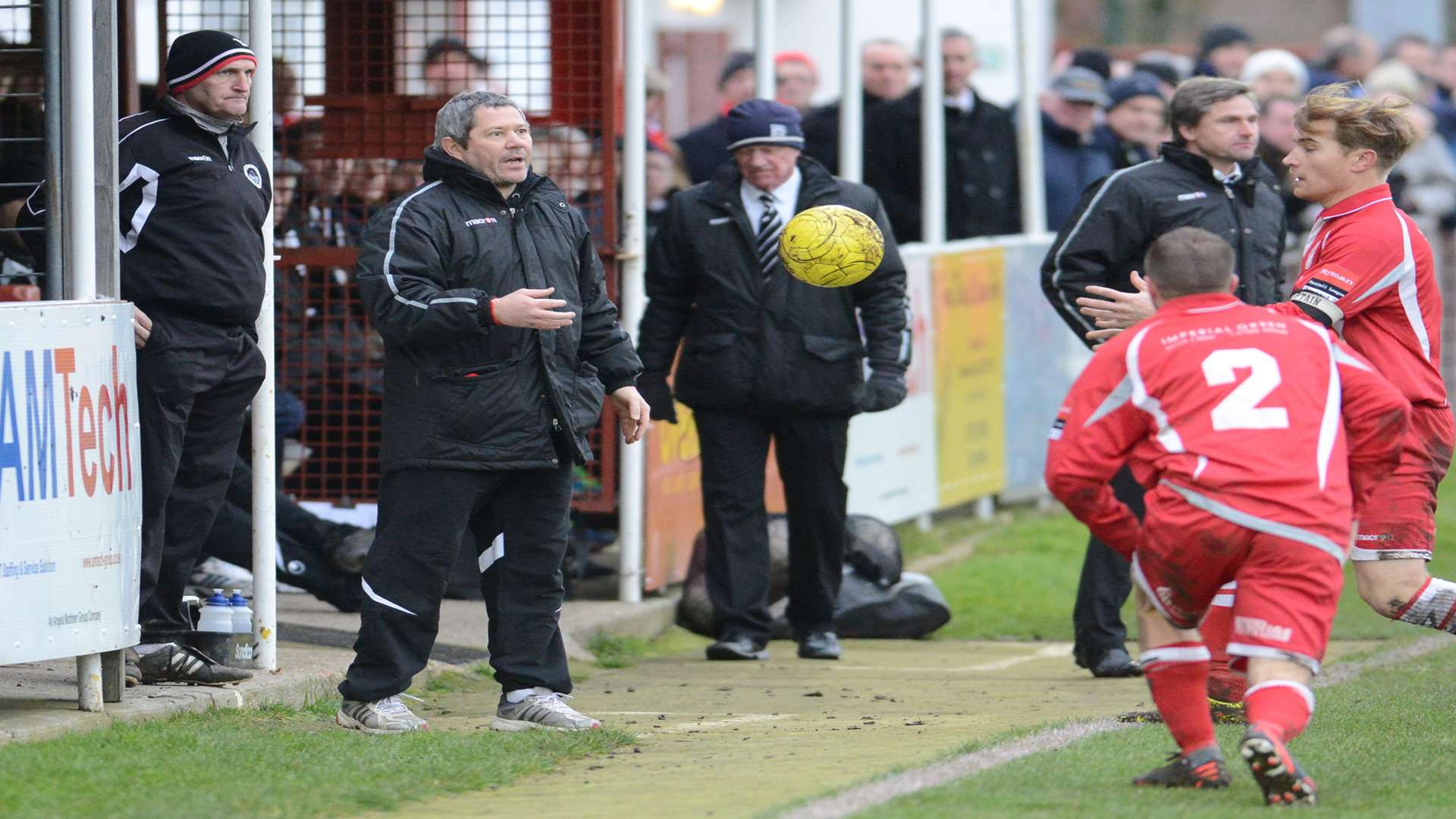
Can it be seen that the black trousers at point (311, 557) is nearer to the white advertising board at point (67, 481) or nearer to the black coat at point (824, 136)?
the white advertising board at point (67, 481)

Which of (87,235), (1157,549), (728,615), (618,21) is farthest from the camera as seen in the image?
(618,21)

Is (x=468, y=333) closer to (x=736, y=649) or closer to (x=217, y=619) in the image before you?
(x=217, y=619)

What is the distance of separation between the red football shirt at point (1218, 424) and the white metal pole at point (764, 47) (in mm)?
5677

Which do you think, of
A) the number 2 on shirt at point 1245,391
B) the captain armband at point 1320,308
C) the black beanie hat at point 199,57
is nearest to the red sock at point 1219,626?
the number 2 on shirt at point 1245,391

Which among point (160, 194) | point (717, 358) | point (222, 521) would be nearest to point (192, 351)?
point (160, 194)

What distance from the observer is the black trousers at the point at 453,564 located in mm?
6812

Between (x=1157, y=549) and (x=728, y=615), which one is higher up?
(x=1157, y=549)

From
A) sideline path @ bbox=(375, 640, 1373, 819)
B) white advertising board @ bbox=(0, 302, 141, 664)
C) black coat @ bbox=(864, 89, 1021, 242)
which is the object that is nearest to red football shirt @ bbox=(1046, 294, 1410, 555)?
sideline path @ bbox=(375, 640, 1373, 819)

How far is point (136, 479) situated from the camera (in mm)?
6738

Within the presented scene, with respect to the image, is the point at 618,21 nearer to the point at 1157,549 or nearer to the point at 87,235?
the point at 87,235

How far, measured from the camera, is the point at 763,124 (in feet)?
29.3

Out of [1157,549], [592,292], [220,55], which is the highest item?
[220,55]

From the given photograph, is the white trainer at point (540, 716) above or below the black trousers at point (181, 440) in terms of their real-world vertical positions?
below

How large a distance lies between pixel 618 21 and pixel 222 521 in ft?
9.36
